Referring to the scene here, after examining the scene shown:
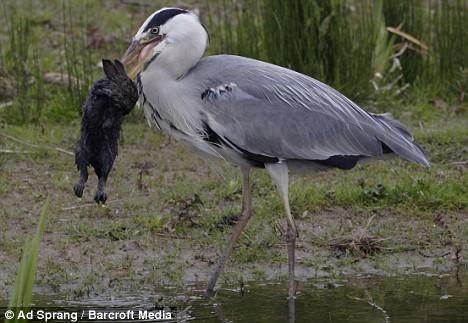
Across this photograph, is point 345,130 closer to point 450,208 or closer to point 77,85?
point 450,208

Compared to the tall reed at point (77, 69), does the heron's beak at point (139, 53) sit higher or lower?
higher

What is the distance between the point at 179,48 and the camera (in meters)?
6.10

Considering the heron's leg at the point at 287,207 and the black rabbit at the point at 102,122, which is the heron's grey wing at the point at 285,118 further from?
the black rabbit at the point at 102,122

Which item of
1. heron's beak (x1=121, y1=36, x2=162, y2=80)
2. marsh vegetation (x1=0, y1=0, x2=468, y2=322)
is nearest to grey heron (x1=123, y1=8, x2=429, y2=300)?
heron's beak (x1=121, y1=36, x2=162, y2=80)

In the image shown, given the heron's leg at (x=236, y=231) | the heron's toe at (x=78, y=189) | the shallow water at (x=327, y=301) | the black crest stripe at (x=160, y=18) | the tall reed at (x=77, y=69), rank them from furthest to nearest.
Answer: the tall reed at (x=77, y=69) < the heron's leg at (x=236, y=231) < the black crest stripe at (x=160, y=18) < the shallow water at (x=327, y=301) < the heron's toe at (x=78, y=189)

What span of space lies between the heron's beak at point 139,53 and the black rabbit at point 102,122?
1.40 ft

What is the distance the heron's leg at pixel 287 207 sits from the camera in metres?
6.08

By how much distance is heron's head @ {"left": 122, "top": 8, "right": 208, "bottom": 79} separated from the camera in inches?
239

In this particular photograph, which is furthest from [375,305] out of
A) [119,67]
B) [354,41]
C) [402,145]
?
[354,41]

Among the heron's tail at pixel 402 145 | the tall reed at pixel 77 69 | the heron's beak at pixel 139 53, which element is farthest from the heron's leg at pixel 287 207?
the tall reed at pixel 77 69

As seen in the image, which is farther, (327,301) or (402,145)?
(402,145)

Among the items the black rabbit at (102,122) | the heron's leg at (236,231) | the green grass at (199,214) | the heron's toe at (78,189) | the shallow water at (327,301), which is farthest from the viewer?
the green grass at (199,214)

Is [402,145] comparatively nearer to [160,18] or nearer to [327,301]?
[327,301]

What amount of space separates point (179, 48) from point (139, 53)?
22cm
